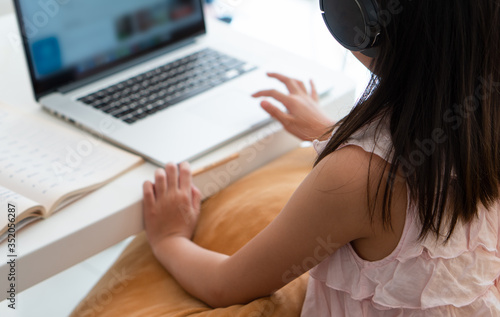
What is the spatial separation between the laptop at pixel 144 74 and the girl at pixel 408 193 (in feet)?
0.93

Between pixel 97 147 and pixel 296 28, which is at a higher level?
pixel 97 147

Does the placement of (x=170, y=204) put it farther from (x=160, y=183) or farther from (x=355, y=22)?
(x=355, y=22)

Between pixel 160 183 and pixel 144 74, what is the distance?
1.03ft

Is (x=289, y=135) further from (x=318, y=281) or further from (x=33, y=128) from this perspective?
(x=33, y=128)

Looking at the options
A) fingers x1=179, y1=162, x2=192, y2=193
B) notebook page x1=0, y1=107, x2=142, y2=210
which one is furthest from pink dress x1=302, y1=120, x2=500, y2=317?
notebook page x1=0, y1=107, x2=142, y2=210

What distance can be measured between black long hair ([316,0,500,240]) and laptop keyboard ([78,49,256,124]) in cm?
43

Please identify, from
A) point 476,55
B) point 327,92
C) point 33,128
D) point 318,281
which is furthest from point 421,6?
point 33,128

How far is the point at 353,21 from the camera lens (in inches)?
26.5

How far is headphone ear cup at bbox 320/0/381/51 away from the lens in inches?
25.0

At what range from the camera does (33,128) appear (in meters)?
0.97

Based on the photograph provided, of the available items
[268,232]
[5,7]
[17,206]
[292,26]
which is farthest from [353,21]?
[292,26]

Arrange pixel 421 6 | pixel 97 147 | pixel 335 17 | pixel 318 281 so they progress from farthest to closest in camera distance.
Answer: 1. pixel 97 147
2. pixel 318 281
3. pixel 335 17
4. pixel 421 6

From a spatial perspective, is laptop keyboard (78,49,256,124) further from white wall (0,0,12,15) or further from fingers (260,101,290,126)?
white wall (0,0,12,15)

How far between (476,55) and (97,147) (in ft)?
1.96
